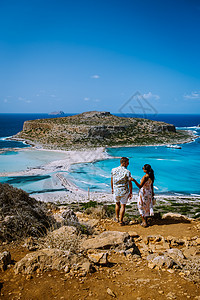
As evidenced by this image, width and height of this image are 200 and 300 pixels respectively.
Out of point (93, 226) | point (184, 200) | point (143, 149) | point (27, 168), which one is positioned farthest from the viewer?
point (143, 149)

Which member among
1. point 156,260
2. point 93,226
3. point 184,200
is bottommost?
point 184,200

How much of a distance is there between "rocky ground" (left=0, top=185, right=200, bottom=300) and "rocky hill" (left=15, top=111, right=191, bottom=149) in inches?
1692

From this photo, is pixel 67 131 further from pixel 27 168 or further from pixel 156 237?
pixel 156 237

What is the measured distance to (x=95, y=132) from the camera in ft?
176

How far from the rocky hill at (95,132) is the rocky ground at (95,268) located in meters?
43.0

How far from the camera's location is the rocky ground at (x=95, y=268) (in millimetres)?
2645

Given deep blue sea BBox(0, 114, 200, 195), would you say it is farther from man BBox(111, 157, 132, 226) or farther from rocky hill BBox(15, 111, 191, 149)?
man BBox(111, 157, 132, 226)

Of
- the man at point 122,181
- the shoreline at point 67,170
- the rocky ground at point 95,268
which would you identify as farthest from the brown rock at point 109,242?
the shoreline at point 67,170

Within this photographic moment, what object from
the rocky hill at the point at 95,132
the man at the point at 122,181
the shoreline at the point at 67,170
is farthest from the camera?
the rocky hill at the point at 95,132

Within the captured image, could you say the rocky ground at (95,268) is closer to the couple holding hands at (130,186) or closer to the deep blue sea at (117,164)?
the couple holding hands at (130,186)

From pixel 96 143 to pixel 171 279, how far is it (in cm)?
4751

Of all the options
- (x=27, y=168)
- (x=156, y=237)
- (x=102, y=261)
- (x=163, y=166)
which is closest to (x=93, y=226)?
(x=156, y=237)

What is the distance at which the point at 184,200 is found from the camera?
745 inches

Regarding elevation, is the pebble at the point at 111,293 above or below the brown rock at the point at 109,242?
above
